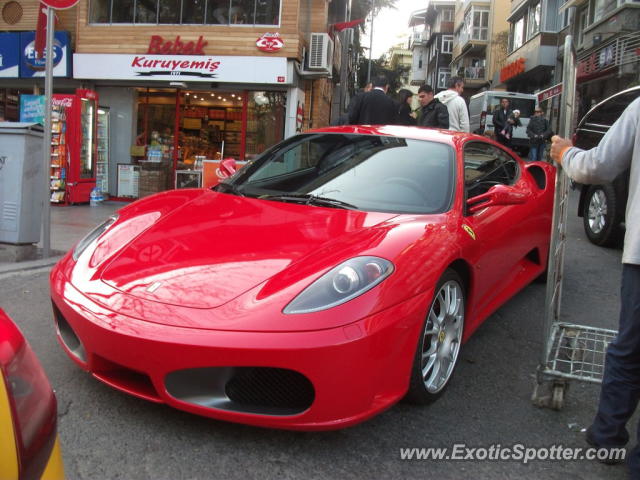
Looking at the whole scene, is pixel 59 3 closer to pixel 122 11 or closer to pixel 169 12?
pixel 169 12

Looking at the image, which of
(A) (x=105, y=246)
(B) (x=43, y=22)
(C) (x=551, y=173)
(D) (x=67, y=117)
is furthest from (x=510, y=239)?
(B) (x=43, y=22)

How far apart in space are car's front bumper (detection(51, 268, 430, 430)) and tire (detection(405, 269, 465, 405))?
23 cm

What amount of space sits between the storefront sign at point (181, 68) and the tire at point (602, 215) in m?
6.95

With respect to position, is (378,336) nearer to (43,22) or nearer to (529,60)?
(43,22)

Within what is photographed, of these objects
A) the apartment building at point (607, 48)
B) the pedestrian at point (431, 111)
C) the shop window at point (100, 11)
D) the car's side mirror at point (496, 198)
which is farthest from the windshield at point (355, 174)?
the apartment building at point (607, 48)

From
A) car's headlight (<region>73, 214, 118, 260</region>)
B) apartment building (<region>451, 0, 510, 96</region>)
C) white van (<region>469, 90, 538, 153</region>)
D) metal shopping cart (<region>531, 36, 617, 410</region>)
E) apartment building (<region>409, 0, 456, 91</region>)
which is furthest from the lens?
apartment building (<region>409, 0, 456, 91</region>)

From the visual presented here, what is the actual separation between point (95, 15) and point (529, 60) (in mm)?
22843

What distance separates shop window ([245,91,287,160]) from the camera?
1261cm

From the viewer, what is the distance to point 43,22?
12.0 meters

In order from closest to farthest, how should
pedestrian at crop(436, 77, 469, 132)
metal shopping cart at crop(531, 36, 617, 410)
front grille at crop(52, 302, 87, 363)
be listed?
front grille at crop(52, 302, 87, 363), metal shopping cart at crop(531, 36, 617, 410), pedestrian at crop(436, 77, 469, 132)

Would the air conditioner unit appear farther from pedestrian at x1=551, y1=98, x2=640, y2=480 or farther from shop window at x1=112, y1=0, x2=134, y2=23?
pedestrian at x1=551, y1=98, x2=640, y2=480

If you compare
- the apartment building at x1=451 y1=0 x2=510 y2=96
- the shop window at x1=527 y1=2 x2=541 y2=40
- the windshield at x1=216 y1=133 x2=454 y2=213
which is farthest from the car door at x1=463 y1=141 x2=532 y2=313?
the apartment building at x1=451 y1=0 x2=510 y2=96

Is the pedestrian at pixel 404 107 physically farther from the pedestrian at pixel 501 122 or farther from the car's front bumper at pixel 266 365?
the pedestrian at pixel 501 122

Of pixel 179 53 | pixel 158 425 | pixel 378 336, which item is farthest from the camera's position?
pixel 179 53
